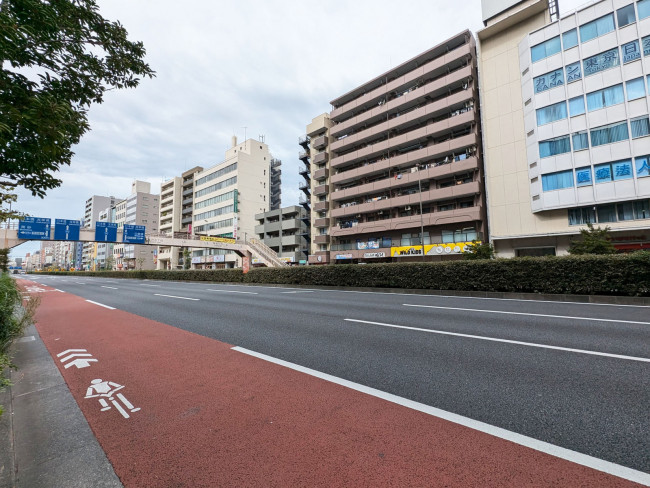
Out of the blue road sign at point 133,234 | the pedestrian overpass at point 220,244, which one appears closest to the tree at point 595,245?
the pedestrian overpass at point 220,244

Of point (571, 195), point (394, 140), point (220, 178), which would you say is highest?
point (220, 178)

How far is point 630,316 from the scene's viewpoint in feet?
24.4

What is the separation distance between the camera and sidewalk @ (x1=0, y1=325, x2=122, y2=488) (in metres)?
2.07

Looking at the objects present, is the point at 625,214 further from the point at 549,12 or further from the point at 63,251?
the point at 63,251

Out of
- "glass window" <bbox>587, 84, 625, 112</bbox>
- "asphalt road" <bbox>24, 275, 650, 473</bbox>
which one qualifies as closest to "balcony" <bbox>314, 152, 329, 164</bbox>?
"glass window" <bbox>587, 84, 625, 112</bbox>

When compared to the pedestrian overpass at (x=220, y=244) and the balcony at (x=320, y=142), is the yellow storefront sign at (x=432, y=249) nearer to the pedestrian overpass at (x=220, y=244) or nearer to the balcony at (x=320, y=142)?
the pedestrian overpass at (x=220, y=244)

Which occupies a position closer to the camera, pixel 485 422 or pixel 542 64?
pixel 485 422

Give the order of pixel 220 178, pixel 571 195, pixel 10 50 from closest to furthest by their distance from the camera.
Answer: pixel 10 50 < pixel 571 195 < pixel 220 178

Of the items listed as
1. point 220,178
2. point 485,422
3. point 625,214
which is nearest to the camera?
point 485,422

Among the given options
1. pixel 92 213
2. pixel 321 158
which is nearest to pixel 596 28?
pixel 321 158

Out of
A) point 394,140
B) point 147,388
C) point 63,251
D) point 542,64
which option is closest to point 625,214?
point 542,64

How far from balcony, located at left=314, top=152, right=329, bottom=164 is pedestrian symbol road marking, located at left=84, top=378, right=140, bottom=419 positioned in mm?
44638

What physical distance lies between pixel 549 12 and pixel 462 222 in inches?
810

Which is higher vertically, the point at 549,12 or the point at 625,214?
the point at 549,12
